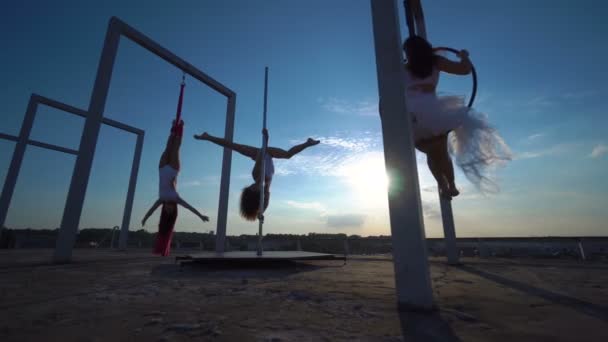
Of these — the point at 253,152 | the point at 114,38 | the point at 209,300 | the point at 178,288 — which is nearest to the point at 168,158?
the point at 253,152

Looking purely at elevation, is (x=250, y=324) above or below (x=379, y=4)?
below

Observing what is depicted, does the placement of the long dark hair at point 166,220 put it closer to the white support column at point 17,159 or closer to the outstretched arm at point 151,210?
the outstretched arm at point 151,210

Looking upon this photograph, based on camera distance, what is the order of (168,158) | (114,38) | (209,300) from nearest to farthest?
(209,300)
(168,158)
(114,38)

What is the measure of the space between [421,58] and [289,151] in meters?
3.96

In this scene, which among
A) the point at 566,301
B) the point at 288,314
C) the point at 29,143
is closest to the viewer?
the point at 288,314

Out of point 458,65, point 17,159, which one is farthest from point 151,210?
point 17,159

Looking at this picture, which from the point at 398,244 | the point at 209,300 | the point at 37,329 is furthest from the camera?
the point at 209,300

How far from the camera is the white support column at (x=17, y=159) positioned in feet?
31.1

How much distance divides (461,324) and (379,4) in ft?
8.09

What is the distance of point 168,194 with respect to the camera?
5582 millimetres

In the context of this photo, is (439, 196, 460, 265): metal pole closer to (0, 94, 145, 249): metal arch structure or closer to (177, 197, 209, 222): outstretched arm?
(177, 197, 209, 222): outstretched arm

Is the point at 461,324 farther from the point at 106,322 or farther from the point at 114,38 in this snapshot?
the point at 114,38

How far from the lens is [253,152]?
6.49 metres

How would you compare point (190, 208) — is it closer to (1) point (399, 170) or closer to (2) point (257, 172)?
(2) point (257, 172)
